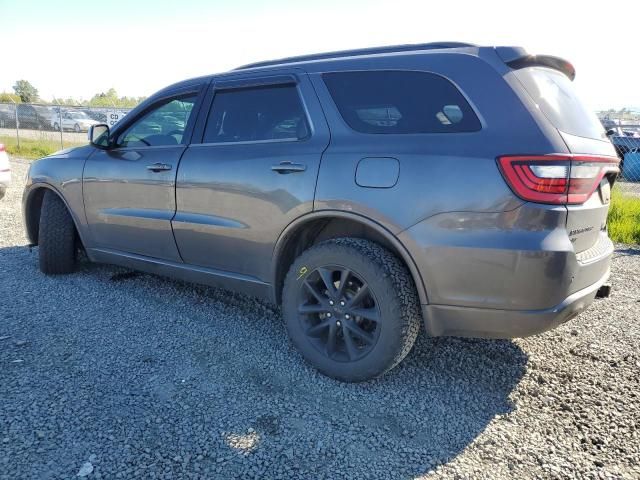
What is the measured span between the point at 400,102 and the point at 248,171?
1.06 metres

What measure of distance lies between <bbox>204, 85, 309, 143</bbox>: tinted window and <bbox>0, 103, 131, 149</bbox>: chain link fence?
51.7 ft

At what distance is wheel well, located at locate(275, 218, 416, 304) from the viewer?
2975mm

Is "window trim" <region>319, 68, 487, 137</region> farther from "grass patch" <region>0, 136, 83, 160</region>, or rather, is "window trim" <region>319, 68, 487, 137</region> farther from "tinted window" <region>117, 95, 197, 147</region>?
"grass patch" <region>0, 136, 83, 160</region>

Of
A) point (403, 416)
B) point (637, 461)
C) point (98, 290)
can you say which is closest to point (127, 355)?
point (98, 290)

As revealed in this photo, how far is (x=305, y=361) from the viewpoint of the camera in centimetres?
319

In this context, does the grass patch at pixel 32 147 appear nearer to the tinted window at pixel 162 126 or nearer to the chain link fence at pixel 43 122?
→ the chain link fence at pixel 43 122

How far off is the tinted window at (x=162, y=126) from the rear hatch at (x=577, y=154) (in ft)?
7.96

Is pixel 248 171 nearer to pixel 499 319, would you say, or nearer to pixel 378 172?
pixel 378 172

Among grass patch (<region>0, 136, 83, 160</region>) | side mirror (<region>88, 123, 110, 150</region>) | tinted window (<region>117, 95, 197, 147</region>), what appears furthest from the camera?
grass patch (<region>0, 136, 83, 160</region>)

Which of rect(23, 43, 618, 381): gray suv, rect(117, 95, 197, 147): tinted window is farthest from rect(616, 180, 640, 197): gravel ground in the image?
rect(117, 95, 197, 147): tinted window

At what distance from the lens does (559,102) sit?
268cm

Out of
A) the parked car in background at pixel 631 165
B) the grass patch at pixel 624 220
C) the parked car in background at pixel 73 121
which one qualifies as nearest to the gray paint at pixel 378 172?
the grass patch at pixel 624 220

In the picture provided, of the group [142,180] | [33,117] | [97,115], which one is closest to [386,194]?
[142,180]

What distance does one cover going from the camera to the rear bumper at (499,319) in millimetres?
2477
